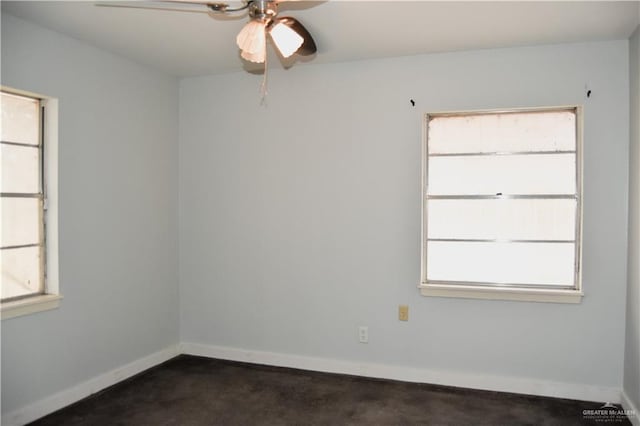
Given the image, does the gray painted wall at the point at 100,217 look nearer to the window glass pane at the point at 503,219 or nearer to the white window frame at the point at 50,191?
the white window frame at the point at 50,191

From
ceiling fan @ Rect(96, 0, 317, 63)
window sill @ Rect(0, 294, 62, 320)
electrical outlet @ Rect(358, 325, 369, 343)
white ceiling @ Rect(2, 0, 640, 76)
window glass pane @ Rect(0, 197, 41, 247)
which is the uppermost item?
white ceiling @ Rect(2, 0, 640, 76)

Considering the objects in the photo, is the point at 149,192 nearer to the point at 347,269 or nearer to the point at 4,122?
the point at 4,122

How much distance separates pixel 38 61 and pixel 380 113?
2294 millimetres

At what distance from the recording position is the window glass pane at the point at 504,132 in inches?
123

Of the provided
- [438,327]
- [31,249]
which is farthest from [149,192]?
[438,327]

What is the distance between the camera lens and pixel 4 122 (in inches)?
106

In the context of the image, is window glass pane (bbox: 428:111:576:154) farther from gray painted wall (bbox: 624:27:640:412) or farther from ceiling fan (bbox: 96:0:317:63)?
ceiling fan (bbox: 96:0:317:63)

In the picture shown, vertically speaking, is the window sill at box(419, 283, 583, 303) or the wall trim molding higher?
the window sill at box(419, 283, 583, 303)

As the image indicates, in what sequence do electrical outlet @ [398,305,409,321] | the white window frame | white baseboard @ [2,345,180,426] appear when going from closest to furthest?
white baseboard @ [2,345,180,426]
the white window frame
electrical outlet @ [398,305,409,321]

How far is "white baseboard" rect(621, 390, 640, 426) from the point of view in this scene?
105 inches

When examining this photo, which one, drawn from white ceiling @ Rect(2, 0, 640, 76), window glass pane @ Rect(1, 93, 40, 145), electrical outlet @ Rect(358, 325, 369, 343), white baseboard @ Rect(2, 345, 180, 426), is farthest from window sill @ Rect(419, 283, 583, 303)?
window glass pane @ Rect(1, 93, 40, 145)

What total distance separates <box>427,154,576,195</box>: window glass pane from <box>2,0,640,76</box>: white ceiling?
79 centimetres

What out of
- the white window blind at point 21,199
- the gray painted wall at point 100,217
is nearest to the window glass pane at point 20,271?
the white window blind at point 21,199

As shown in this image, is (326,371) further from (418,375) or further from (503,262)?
(503,262)
